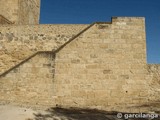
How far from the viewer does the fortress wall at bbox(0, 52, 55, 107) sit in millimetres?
8242

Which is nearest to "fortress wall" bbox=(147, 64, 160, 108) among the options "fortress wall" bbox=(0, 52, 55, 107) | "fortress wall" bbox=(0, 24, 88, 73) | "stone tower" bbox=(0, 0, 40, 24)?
"fortress wall" bbox=(0, 52, 55, 107)

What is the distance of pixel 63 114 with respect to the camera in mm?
7074

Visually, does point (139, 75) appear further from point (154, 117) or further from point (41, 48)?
point (41, 48)

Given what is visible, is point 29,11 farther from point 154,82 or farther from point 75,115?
point 75,115

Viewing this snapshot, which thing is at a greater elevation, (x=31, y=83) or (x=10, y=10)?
(x=10, y=10)

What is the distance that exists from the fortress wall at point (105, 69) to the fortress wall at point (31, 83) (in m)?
0.30

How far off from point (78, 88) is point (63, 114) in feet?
4.83

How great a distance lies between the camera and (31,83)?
8.30m

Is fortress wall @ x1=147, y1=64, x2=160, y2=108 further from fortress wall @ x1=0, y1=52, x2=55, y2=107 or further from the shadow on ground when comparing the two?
fortress wall @ x1=0, y1=52, x2=55, y2=107

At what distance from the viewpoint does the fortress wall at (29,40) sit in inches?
440

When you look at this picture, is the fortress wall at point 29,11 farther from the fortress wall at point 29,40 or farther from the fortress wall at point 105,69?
the fortress wall at point 105,69

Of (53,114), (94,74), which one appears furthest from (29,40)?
(53,114)

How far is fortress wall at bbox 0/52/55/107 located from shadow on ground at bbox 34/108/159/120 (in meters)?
0.86

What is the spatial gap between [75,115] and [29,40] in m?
5.37
